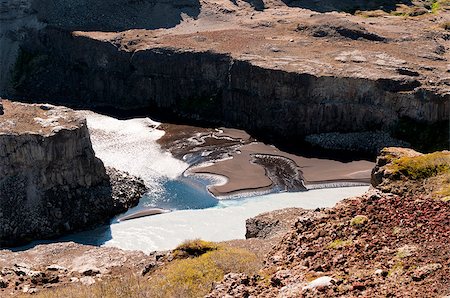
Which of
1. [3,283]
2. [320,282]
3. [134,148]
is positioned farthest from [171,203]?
[320,282]

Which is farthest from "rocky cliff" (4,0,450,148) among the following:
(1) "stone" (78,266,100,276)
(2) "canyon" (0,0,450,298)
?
(1) "stone" (78,266,100,276)

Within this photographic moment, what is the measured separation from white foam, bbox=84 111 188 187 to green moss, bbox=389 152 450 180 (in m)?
32.3

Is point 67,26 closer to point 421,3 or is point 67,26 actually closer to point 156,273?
point 421,3

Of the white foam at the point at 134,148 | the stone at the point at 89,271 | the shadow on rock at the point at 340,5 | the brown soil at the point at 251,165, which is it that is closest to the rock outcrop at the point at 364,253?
the stone at the point at 89,271

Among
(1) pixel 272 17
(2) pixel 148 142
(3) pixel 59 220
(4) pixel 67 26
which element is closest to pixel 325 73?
(2) pixel 148 142

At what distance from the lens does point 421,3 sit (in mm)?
112375

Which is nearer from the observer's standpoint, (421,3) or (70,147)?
(70,147)

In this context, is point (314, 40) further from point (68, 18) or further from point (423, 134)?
point (68, 18)

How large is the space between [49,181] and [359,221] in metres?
35.1

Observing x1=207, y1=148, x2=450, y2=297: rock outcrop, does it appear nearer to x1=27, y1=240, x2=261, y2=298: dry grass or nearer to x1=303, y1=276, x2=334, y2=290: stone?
x1=303, y1=276, x2=334, y2=290: stone

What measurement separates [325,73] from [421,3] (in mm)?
51968

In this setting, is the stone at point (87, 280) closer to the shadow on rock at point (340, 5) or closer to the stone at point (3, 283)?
the stone at point (3, 283)

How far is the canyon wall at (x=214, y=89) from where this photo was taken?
221ft

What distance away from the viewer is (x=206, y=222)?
1993 inches
